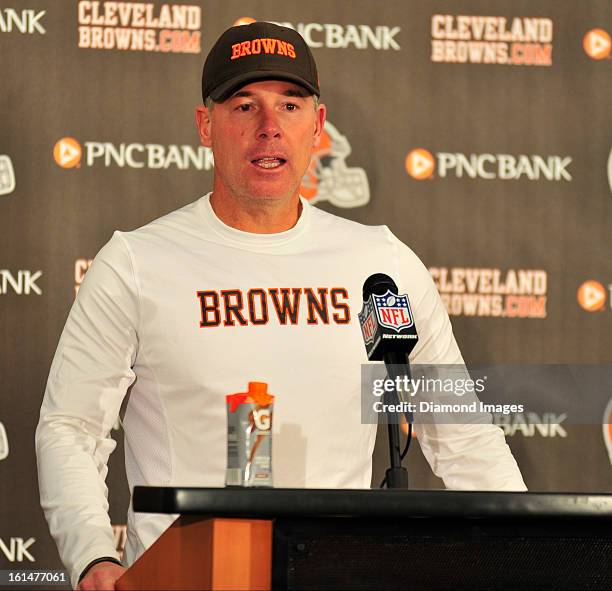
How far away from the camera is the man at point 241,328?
2371 millimetres

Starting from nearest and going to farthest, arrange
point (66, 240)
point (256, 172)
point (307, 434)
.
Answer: point (307, 434) < point (256, 172) < point (66, 240)

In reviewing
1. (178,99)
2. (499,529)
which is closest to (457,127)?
(178,99)

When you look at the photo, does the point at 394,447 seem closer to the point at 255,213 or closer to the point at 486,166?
the point at 255,213

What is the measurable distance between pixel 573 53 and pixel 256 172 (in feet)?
4.67

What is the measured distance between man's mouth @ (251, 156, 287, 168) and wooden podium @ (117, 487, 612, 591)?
1.29 metres

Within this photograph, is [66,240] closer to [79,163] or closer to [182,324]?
[79,163]

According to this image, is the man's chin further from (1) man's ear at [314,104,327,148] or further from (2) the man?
(1) man's ear at [314,104,327,148]

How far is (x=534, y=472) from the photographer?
335 centimetres

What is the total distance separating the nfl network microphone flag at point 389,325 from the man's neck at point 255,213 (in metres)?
0.97

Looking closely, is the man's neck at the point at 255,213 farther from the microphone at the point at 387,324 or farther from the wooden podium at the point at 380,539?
the wooden podium at the point at 380,539

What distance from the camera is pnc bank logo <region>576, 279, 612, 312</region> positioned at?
133 inches

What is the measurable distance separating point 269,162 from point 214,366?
0.53m

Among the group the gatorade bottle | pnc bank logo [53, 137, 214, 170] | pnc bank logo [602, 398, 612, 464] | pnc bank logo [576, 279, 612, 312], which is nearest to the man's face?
pnc bank logo [53, 137, 214, 170]

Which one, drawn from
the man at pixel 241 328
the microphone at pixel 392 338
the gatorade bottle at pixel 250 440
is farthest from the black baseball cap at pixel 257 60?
the gatorade bottle at pixel 250 440
